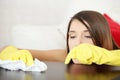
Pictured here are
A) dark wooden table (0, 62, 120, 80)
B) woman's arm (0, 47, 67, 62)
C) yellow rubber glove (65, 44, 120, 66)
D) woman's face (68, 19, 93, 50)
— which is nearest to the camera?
dark wooden table (0, 62, 120, 80)

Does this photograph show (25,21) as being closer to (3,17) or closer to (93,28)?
(3,17)

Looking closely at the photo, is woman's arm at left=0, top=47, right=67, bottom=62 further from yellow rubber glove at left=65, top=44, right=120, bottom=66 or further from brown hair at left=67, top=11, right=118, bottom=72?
yellow rubber glove at left=65, top=44, right=120, bottom=66

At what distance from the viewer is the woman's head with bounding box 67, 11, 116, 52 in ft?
3.46

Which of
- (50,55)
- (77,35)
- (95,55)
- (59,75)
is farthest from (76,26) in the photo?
(59,75)

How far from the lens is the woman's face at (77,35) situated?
1.04 m

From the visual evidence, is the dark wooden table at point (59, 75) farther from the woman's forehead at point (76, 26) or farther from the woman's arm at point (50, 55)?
the woman's arm at point (50, 55)

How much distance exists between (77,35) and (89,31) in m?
0.05

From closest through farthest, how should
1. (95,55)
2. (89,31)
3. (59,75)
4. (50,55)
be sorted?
(59,75) → (95,55) → (89,31) → (50,55)

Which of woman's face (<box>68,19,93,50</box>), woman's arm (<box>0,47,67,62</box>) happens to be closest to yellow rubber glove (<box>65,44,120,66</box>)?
woman's face (<box>68,19,93,50</box>)

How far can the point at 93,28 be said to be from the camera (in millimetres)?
1080

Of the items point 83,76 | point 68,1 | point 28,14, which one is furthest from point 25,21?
point 83,76

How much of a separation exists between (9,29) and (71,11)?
0.47 m

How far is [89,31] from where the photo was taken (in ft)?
3.50

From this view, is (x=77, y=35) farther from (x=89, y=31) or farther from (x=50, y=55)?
(x=50, y=55)
